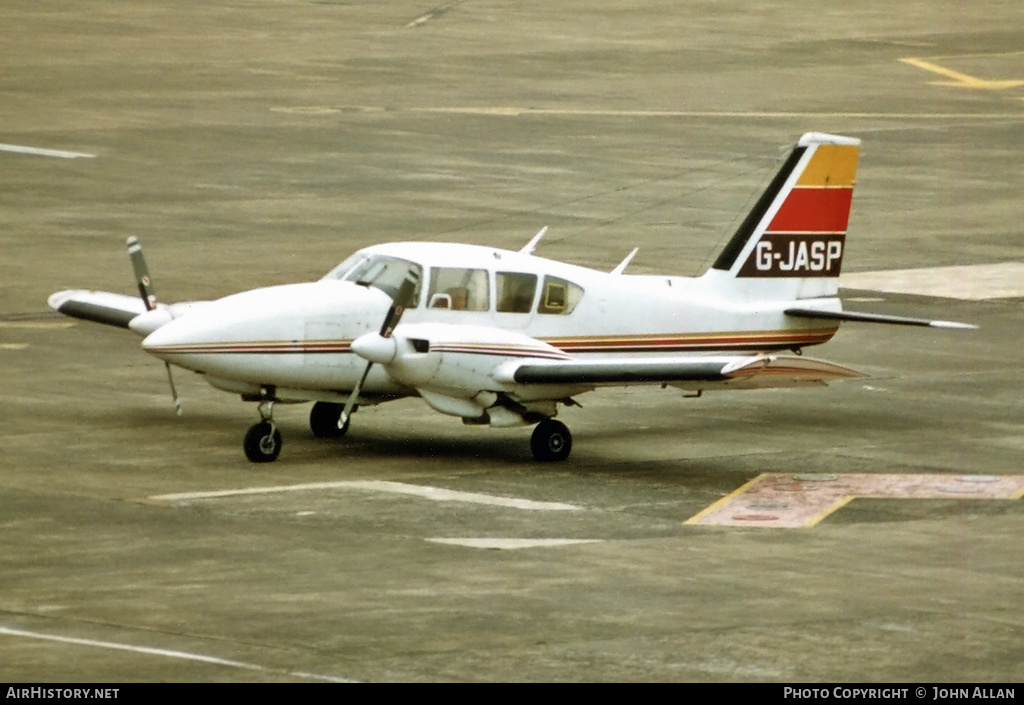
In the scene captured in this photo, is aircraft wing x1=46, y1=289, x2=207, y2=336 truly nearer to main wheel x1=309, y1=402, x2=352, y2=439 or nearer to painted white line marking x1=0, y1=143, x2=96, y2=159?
main wheel x1=309, y1=402, x2=352, y2=439

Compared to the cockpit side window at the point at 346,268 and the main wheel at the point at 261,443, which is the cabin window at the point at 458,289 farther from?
the main wheel at the point at 261,443

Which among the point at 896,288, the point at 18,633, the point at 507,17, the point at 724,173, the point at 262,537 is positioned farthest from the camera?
the point at 507,17

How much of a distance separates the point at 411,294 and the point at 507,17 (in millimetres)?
53579

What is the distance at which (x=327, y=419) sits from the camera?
99.8 ft

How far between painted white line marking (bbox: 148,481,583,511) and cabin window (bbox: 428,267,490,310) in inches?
102

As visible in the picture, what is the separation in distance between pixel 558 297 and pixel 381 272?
2.22 meters

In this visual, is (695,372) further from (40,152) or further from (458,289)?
(40,152)

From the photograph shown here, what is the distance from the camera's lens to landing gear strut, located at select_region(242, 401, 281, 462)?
2875cm

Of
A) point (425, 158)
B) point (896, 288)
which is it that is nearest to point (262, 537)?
point (896, 288)

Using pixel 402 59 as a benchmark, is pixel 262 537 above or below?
below

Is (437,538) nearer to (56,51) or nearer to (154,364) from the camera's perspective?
(154,364)

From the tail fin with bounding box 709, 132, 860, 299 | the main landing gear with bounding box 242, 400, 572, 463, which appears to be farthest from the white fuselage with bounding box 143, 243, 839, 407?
the tail fin with bounding box 709, 132, 860, 299

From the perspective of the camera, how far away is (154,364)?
35.5 meters
